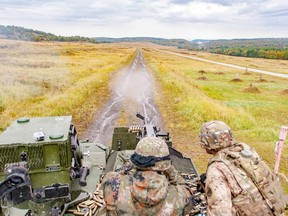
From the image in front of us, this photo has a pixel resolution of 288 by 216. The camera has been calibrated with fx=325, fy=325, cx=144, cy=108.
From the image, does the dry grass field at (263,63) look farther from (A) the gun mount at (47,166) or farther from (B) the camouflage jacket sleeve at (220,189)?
(B) the camouflage jacket sleeve at (220,189)

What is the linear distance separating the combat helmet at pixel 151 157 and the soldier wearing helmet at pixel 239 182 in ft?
2.11

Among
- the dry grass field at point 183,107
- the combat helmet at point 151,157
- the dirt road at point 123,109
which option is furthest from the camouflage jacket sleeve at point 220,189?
the dirt road at point 123,109

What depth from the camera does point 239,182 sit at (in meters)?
3.74

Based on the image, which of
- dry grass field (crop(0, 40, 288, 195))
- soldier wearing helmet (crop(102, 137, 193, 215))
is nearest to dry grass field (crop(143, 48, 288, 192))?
dry grass field (crop(0, 40, 288, 195))

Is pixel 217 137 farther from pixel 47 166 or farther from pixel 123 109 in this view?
pixel 123 109

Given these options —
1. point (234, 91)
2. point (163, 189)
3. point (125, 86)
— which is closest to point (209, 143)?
point (163, 189)

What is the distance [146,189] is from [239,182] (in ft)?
3.73

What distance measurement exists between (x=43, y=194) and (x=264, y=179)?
9.79ft

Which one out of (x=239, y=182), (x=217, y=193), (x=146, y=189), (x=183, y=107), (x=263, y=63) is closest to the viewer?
(x=146, y=189)

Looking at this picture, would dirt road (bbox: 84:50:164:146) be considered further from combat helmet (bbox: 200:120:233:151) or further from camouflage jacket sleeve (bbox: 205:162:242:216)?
camouflage jacket sleeve (bbox: 205:162:242:216)

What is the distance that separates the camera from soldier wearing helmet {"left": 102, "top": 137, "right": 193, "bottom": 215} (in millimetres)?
3361

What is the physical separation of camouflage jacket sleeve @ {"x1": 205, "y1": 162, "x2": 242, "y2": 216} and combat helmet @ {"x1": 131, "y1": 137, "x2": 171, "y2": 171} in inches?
23.3

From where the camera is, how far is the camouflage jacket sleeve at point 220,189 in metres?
3.45

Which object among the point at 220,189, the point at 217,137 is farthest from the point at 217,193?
the point at 217,137
